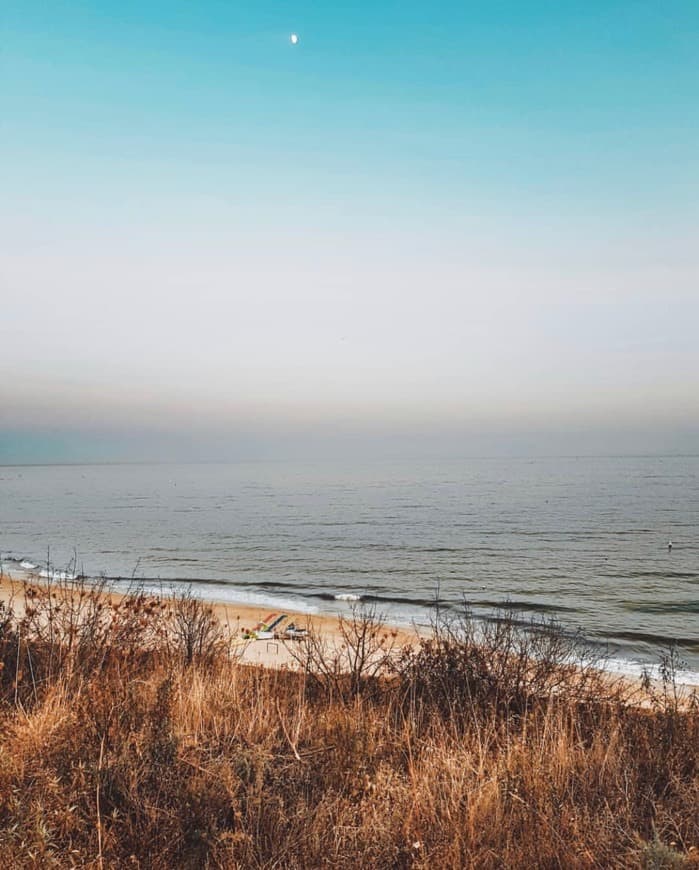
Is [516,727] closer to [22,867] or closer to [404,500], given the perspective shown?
[22,867]

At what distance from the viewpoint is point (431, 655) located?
8.12 metres

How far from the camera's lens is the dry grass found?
3836mm

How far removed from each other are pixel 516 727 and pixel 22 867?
17.4 feet

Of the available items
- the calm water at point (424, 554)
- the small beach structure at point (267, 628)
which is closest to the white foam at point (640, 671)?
the calm water at point (424, 554)

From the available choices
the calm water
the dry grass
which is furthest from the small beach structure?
the dry grass

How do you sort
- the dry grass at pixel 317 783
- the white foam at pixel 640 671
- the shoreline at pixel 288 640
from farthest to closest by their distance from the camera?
1. the white foam at pixel 640 671
2. the shoreline at pixel 288 640
3. the dry grass at pixel 317 783

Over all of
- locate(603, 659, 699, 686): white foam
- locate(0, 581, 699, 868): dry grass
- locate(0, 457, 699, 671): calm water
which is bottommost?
locate(0, 457, 699, 671): calm water

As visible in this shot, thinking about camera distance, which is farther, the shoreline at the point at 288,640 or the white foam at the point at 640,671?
the white foam at the point at 640,671

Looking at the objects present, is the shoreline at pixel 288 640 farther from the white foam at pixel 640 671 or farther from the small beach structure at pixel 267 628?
the small beach structure at pixel 267 628

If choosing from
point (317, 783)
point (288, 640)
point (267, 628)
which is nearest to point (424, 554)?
point (267, 628)

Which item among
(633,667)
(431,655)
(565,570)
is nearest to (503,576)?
(565,570)

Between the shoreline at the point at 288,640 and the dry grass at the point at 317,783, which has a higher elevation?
the dry grass at the point at 317,783

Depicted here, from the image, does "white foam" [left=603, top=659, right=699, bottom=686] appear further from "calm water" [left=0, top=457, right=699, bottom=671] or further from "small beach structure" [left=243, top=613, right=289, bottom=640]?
"small beach structure" [left=243, top=613, right=289, bottom=640]

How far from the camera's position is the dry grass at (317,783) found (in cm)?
384
